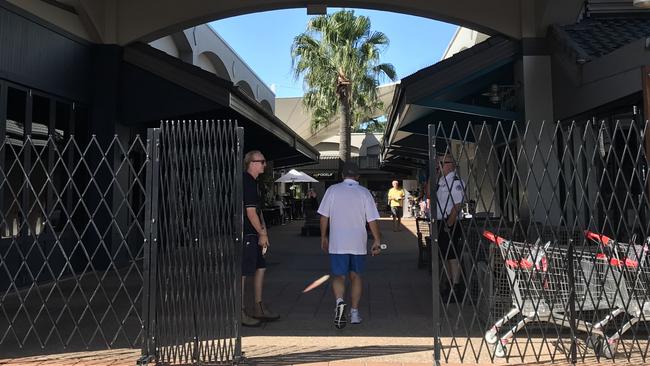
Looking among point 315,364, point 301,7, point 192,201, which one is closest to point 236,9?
point 301,7

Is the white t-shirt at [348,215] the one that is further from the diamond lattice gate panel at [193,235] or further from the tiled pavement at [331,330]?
the diamond lattice gate panel at [193,235]

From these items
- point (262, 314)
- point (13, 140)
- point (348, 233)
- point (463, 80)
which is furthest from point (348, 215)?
point (13, 140)

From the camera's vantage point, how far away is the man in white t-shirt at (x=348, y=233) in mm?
5812

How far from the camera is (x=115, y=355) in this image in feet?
15.9

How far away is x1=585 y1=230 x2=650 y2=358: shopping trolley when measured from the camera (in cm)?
454

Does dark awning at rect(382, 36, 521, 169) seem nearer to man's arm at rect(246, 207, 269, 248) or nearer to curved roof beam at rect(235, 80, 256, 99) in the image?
man's arm at rect(246, 207, 269, 248)

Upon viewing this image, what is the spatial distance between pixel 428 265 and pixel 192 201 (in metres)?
5.99

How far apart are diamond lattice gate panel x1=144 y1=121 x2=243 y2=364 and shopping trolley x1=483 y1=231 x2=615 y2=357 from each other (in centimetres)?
234

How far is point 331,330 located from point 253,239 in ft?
4.22

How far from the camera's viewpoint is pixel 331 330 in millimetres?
5684

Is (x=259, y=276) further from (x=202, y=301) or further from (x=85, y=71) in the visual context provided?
(x=85, y=71)

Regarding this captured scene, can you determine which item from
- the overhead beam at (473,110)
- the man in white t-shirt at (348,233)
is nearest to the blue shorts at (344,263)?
the man in white t-shirt at (348,233)

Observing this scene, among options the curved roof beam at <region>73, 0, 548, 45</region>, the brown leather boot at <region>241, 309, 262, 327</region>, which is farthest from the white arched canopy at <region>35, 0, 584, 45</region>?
the brown leather boot at <region>241, 309, 262, 327</region>

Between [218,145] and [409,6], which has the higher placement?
[409,6]
